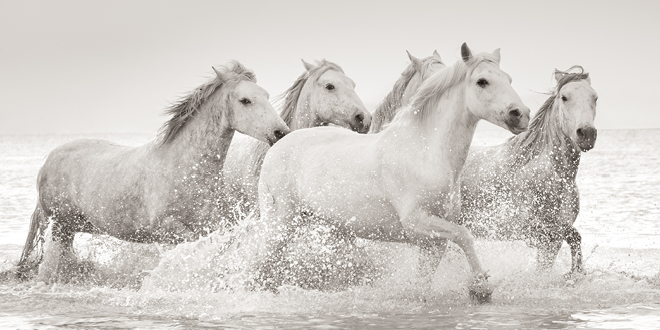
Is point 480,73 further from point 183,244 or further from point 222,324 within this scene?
point 183,244

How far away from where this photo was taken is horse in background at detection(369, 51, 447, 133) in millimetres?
8320

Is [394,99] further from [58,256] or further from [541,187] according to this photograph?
[58,256]

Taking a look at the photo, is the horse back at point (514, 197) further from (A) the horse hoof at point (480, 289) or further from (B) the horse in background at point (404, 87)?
(A) the horse hoof at point (480, 289)

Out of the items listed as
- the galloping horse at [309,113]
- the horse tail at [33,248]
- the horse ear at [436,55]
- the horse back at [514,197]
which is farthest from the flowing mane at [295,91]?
the horse tail at [33,248]

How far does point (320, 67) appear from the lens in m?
8.66

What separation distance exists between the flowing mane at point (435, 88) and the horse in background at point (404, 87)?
1.94 meters

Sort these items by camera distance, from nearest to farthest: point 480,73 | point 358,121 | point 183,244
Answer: point 480,73
point 183,244
point 358,121

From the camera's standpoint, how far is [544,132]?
25.9 feet

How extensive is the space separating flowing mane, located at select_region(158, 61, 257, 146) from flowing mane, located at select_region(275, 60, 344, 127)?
3.09 feet

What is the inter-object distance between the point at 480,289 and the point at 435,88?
140cm

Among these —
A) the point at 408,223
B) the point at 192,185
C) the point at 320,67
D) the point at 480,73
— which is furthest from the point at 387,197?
the point at 320,67

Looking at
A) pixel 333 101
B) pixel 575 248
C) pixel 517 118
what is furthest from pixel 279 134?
pixel 575 248

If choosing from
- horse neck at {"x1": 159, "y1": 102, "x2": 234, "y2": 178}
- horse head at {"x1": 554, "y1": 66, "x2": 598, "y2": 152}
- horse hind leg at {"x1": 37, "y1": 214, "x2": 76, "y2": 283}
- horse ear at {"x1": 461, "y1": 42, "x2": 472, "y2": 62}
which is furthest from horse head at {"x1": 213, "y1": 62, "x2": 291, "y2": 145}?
horse head at {"x1": 554, "y1": 66, "x2": 598, "y2": 152}

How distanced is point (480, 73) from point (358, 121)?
239 centimetres
